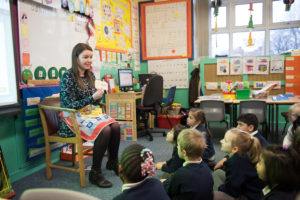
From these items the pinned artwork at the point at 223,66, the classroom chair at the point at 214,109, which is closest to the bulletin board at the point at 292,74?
the pinned artwork at the point at 223,66

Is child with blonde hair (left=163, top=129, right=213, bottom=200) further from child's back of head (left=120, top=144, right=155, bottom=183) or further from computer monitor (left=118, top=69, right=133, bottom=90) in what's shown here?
computer monitor (left=118, top=69, right=133, bottom=90)

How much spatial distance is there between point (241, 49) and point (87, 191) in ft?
14.1

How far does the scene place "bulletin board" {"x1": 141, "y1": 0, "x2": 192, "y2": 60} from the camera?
16.5 ft

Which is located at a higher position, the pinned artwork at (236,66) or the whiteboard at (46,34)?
the whiteboard at (46,34)

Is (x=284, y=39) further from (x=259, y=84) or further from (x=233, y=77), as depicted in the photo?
(x=233, y=77)

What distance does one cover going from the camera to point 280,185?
3.49 feet

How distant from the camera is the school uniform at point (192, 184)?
4.38 ft

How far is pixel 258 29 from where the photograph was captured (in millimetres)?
5012

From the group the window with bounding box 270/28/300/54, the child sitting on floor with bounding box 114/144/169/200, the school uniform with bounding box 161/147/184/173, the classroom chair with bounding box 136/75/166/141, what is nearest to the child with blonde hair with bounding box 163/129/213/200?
the child sitting on floor with bounding box 114/144/169/200

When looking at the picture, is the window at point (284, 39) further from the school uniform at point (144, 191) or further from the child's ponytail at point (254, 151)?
the school uniform at point (144, 191)

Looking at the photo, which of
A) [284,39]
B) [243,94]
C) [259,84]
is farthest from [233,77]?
[284,39]

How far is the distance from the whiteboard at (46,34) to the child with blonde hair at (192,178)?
1.88m

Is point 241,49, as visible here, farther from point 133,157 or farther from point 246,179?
point 133,157

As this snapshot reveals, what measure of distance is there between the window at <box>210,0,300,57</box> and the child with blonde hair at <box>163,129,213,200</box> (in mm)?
4030
